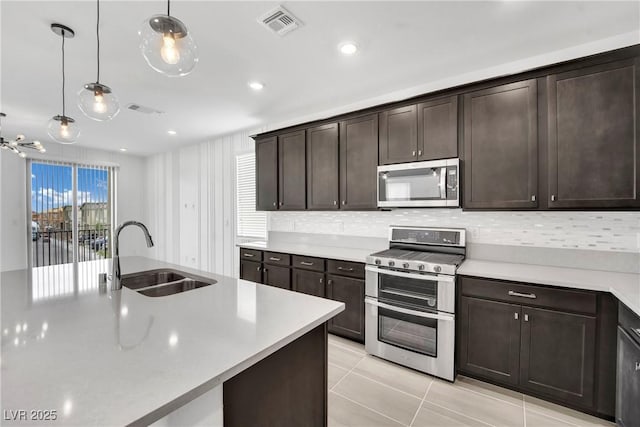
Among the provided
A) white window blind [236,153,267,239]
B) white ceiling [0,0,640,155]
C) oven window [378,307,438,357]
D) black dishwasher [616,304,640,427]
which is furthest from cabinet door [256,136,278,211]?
black dishwasher [616,304,640,427]

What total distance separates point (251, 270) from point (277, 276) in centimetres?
52

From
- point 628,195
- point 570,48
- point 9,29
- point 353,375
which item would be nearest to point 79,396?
point 353,375

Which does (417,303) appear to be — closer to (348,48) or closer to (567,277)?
(567,277)

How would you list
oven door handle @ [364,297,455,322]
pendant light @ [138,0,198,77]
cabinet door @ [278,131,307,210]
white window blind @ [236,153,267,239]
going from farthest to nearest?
1. white window blind @ [236,153,267,239]
2. cabinet door @ [278,131,307,210]
3. oven door handle @ [364,297,455,322]
4. pendant light @ [138,0,198,77]

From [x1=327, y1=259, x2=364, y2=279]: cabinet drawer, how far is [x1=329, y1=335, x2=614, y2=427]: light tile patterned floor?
874mm

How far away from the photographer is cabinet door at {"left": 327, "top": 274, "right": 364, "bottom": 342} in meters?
3.01

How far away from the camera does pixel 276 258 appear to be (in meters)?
3.69

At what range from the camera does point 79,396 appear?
2.45 feet

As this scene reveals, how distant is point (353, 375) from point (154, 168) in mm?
6708

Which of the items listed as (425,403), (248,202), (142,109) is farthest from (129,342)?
(248,202)

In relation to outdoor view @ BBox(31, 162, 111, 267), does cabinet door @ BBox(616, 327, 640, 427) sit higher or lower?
lower

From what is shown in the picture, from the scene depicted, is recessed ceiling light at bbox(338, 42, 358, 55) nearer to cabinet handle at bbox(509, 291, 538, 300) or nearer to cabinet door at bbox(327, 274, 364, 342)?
cabinet door at bbox(327, 274, 364, 342)

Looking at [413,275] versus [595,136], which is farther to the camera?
[413,275]

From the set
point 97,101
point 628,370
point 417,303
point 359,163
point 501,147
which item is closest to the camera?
point 628,370
